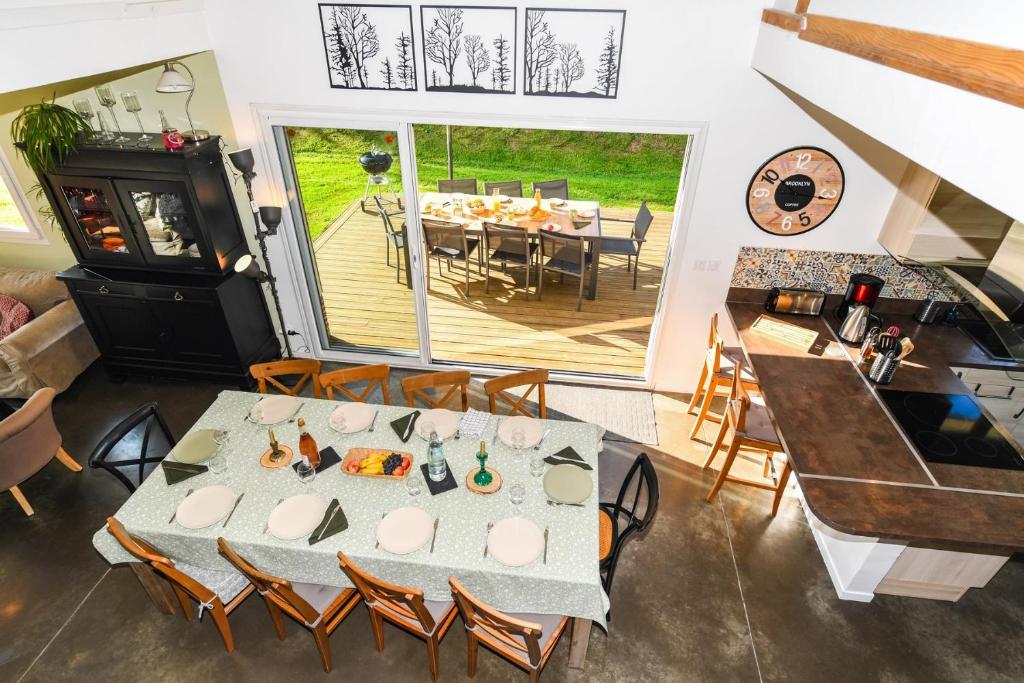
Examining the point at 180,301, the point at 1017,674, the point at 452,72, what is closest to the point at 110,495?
the point at 180,301

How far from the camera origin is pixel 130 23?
3262mm

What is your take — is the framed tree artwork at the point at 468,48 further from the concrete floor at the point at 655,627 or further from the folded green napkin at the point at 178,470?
the concrete floor at the point at 655,627

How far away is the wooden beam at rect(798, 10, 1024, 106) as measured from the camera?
148 cm

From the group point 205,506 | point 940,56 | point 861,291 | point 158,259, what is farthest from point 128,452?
point 861,291

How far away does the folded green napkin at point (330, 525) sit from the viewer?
2707 mm

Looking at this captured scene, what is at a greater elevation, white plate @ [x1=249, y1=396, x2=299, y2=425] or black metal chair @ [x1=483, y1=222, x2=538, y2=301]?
white plate @ [x1=249, y1=396, x2=299, y2=425]

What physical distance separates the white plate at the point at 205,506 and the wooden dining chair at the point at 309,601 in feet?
0.66

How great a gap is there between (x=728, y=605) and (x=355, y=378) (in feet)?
8.96

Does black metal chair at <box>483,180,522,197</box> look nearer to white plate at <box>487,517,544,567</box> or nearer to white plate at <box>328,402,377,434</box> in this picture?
white plate at <box>328,402,377,434</box>

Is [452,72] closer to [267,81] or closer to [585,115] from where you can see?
[585,115]

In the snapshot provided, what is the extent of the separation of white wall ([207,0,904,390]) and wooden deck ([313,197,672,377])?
67.5 inches

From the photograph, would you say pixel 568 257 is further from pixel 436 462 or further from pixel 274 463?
pixel 274 463

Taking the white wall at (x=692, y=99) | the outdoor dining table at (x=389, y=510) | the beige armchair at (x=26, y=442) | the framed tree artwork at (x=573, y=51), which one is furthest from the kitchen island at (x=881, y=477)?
the beige armchair at (x=26, y=442)

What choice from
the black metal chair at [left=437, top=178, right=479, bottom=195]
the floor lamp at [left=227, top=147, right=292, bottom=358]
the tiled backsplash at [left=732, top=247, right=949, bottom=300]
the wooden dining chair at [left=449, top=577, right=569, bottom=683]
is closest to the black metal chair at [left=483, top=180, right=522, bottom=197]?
the black metal chair at [left=437, top=178, right=479, bottom=195]
